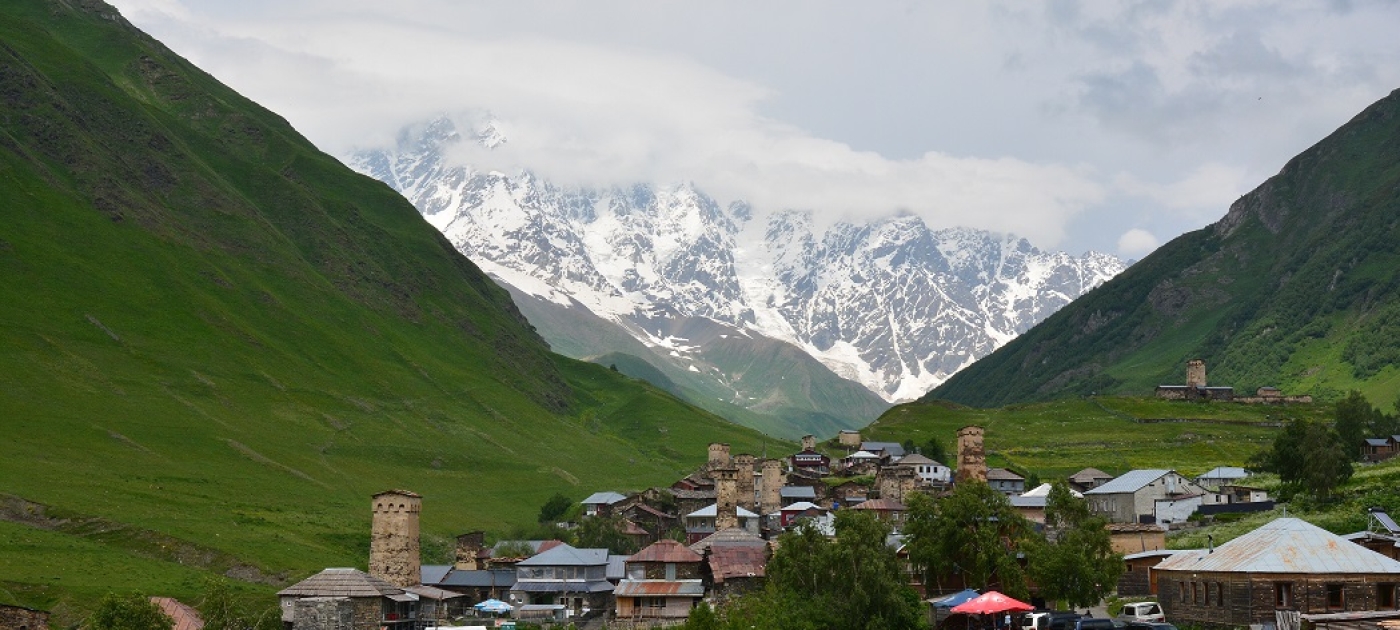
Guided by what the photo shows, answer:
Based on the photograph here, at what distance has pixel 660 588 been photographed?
354ft

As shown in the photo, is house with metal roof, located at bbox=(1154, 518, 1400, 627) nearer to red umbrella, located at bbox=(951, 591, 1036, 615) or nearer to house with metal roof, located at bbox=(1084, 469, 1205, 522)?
red umbrella, located at bbox=(951, 591, 1036, 615)

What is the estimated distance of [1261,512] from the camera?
404 ft

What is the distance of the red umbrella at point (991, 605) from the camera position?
78.4 meters

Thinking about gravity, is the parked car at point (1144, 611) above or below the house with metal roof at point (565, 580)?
below

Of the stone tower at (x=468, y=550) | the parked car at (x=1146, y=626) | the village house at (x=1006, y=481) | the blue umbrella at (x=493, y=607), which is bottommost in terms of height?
the parked car at (x=1146, y=626)

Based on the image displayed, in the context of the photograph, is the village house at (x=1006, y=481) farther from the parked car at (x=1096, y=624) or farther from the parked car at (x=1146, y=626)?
the parked car at (x=1096, y=624)

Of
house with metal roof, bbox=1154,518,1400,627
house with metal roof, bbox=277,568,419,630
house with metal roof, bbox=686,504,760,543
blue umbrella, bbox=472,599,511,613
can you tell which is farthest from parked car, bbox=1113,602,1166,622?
house with metal roof, bbox=686,504,760,543

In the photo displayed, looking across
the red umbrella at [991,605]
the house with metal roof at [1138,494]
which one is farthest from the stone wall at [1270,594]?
the house with metal roof at [1138,494]

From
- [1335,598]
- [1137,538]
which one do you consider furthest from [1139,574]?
[1335,598]

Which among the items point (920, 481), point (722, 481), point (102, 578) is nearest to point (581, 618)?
point (722, 481)

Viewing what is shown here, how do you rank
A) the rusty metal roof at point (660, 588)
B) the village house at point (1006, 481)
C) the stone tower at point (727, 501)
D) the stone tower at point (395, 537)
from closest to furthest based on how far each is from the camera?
the rusty metal roof at point (660, 588), the stone tower at point (395, 537), the stone tower at point (727, 501), the village house at point (1006, 481)

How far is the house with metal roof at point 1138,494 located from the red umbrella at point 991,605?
6035 cm

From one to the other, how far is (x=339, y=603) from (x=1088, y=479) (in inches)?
4335

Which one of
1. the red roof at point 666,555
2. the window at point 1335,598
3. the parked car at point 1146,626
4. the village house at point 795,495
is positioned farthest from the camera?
the village house at point 795,495
